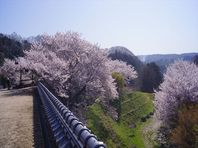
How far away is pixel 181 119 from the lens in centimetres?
3222

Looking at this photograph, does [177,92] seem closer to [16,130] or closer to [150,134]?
[150,134]

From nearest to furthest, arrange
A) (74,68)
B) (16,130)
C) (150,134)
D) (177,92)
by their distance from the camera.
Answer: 1. (16,130)
2. (177,92)
3. (74,68)
4. (150,134)

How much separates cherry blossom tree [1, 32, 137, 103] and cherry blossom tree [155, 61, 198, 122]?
6.86 meters

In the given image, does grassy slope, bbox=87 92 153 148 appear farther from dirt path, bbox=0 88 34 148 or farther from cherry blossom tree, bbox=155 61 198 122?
dirt path, bbox=0 88 34 148

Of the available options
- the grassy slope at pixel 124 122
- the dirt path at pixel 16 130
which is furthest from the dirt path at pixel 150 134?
the dirt path at pixel 16 130

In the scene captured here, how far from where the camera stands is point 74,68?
38.9 meters

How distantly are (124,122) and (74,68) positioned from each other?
19.9 metres

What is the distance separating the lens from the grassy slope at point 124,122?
124ft

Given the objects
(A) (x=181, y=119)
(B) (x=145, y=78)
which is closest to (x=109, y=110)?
(A) (x=181, y=119)

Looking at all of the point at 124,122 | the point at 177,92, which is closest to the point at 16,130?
the point at 177,92

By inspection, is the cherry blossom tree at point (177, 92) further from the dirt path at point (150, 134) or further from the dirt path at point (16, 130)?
the dirt path at point (16, 130)

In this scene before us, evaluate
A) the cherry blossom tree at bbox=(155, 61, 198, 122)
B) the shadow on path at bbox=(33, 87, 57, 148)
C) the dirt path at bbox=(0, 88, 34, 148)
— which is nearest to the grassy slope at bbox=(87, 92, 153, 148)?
the cherry blossom tree at bbox=(155, 61, 198, 122)

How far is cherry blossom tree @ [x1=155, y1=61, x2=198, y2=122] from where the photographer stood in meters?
37.3

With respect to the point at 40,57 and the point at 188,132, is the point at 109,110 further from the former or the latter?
the point at 188,132
